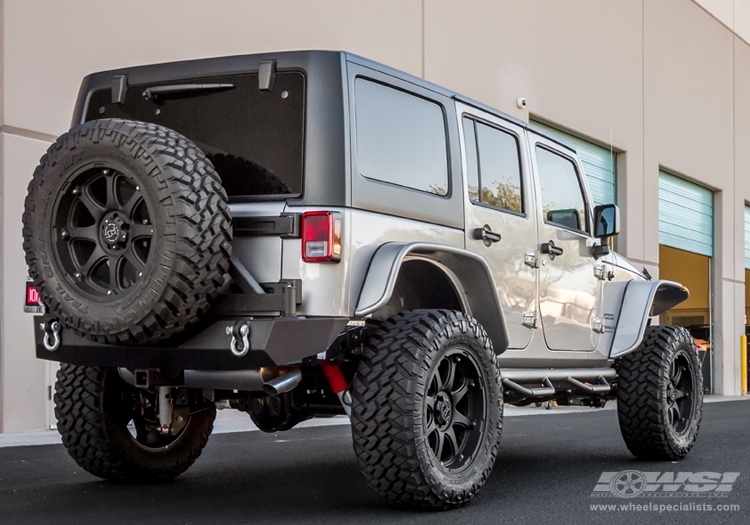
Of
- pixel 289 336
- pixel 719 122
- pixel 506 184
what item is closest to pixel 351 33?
pixel 506 184

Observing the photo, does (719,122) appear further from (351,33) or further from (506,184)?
(506,184)

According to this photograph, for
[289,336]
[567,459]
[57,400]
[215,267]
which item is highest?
[215,267]

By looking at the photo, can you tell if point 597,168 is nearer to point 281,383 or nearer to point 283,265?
point 283,265

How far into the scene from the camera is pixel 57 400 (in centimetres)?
538

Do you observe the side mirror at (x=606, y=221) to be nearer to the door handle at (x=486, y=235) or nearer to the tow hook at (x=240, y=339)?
the door handle at (x=486, y=235)

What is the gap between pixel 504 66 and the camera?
1578 centimetres

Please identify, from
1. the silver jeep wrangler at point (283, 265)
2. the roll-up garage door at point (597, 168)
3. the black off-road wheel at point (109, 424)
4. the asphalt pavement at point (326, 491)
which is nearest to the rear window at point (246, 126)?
the silver jeep wrangler at point (283, 265)

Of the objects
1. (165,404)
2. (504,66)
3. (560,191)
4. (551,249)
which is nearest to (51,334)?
(165,404)

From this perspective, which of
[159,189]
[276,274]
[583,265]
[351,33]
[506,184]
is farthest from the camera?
[351,33]

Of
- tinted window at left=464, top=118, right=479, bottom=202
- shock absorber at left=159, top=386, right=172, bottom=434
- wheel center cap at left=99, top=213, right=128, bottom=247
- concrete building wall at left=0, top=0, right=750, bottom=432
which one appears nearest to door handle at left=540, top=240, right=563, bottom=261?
tinted window at left=464, top=118, right=479, bottom=202

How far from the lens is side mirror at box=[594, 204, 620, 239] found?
266 inches

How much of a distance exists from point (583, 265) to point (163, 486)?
302 cm

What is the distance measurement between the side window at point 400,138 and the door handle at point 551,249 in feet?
3.64

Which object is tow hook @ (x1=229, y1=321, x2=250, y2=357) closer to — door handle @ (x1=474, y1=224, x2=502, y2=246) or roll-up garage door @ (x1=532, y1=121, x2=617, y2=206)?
door handle @ (x1=474, y1=224, x2=502, y2=246)
